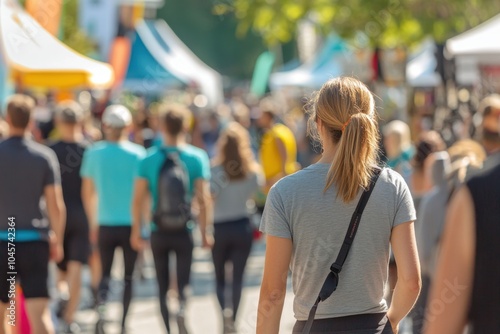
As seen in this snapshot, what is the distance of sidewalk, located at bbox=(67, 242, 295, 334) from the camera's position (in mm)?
10898

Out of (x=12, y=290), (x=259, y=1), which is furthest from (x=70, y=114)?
(x=259, y=1)

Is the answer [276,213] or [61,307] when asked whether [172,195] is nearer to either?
[61,307]

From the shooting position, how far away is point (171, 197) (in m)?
9.09

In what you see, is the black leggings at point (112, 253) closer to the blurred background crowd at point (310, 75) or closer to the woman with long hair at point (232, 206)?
the woman with long hair at point (232, 206)

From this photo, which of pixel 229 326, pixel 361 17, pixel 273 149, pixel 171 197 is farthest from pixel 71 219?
pixel 361 17

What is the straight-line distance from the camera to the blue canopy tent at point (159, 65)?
3372 centimetres

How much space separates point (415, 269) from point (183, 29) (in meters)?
87.0

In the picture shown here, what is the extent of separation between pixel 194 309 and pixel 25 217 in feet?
15.3

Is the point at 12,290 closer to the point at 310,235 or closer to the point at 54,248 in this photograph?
the point at 54,248

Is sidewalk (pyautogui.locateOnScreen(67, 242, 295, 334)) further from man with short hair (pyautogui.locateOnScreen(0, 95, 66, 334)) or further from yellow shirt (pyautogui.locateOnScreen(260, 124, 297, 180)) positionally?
man with short hair (pyautogui.locateOnScreen(0, 95, 66, 334))

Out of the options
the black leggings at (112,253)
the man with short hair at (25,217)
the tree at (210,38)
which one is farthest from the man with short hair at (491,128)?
the tree at (210,38)

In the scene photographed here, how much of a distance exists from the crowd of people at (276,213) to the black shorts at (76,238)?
11 mm

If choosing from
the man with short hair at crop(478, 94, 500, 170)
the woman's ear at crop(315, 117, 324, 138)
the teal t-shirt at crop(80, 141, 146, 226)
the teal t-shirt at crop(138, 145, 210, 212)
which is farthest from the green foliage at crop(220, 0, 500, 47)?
the woman's ear at crop(315, 117, 324, 138)

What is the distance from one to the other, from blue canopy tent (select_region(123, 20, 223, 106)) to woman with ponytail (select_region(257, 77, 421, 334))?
28.7m
